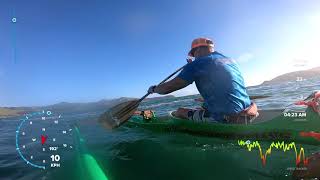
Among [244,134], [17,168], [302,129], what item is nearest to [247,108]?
[244,134]

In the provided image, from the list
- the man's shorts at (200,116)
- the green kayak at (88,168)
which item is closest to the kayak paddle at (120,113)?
the man's shorts at (200,116)


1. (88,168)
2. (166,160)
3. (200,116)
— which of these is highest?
(200,116)

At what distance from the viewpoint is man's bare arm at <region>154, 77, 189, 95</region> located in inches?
400

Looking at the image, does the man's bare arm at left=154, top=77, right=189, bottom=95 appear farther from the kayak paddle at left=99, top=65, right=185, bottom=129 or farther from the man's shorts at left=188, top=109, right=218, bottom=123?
the man's shorts at left=188, top=109, right=218, bottom=123

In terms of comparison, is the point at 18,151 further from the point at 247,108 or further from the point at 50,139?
the point at 247,108

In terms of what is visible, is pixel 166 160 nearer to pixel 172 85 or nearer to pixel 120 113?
pixel 172 85

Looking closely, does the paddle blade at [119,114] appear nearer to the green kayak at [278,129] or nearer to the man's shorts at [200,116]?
the man's shorts at [200,116]

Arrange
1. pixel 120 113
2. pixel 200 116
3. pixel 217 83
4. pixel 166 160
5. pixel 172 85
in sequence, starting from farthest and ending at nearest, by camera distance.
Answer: pixel 120 113 < pixel 200 116 < pixel 172 85 < pixel 217 83 < pixel 166 160

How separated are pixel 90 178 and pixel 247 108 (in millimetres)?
5491

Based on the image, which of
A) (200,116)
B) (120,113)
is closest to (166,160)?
(200,116)

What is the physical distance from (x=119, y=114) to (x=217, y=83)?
4.24 metres

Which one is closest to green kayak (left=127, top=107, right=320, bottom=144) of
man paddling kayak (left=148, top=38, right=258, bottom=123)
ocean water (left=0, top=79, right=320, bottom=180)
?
ocean water (left=0, top=79, right=320, bottom=180)

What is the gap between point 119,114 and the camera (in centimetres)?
1225

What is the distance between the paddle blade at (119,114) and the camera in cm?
1205
